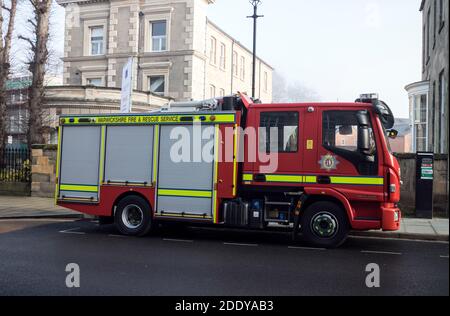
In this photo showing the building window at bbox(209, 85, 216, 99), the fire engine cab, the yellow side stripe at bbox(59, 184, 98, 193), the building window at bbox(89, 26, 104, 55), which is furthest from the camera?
the building window at bbox(209, 85, 216, 99)

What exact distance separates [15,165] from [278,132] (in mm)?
14784

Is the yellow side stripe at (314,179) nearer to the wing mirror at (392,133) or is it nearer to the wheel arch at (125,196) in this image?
the wing mirror at (392,133)

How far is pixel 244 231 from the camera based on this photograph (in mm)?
11484

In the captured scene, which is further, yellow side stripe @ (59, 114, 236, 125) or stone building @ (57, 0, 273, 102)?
stone building @ (57, 0, 273, 102)

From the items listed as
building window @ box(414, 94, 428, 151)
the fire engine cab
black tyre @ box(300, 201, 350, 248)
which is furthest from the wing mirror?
building window @ box(414, 94, 428, 151)

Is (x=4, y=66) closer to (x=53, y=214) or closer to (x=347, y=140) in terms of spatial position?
(x=53, y=214)

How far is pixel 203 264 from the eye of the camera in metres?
7.12

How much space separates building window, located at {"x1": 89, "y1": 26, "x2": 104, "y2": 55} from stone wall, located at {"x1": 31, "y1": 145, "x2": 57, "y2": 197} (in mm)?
20726

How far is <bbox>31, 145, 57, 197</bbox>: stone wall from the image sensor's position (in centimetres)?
1812

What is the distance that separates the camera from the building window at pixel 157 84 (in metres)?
35.5

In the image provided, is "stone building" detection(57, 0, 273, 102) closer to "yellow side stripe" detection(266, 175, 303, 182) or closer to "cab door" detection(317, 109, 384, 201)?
"yellow side stripe" detection(266, 175, 303, 182)

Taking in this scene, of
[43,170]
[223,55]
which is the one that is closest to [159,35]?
[223,55]

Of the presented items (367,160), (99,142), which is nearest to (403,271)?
(367,160)
